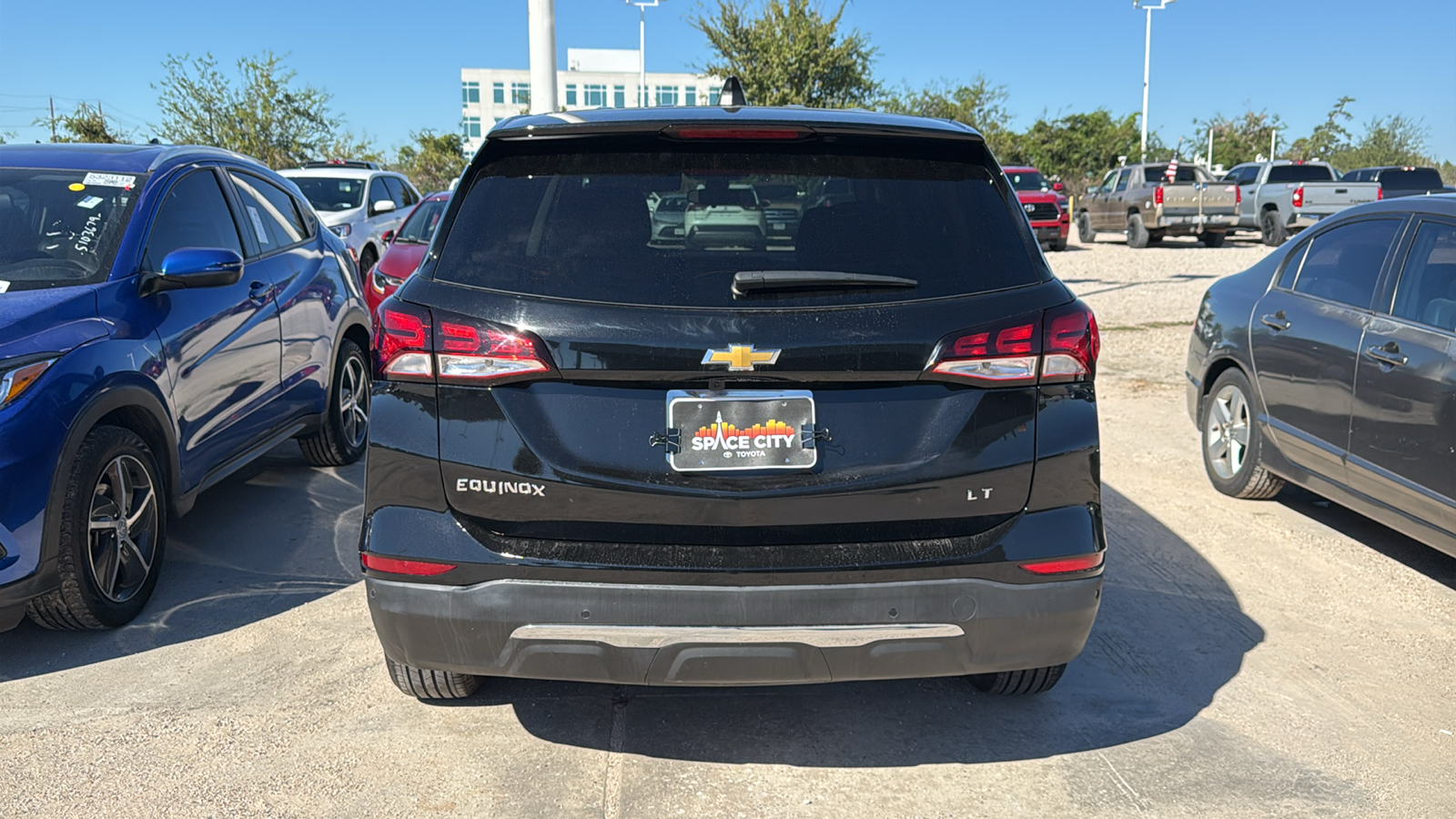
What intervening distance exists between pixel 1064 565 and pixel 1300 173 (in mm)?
26941

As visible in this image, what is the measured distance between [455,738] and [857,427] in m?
1.63

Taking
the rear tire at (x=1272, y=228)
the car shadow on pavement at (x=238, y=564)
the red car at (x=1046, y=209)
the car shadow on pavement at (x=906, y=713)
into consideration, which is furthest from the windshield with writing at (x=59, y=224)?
the rear tire at (x=1272, y=228)

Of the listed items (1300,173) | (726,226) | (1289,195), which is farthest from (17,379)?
(1300,173)

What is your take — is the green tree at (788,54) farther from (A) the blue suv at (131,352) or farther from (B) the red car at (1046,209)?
(A) the blue suv at (131,352)

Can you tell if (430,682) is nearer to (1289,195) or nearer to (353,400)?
(353,400)

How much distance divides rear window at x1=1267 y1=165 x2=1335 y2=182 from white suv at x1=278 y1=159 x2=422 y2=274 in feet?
65.0

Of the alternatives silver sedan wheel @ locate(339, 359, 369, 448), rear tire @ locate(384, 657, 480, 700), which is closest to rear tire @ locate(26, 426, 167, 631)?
rear tire @ locate(384, 657, 480, 700)

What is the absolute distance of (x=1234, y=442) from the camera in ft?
21.0

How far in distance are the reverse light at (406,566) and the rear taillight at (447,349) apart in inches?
18.5

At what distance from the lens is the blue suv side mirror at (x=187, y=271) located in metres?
4.70

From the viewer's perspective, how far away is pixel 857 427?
2.90m

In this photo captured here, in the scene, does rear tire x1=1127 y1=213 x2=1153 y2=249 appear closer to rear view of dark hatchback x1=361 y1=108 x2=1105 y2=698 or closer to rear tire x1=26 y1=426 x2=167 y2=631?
rear tire x1=26 y1=426 x2=167 y2=631

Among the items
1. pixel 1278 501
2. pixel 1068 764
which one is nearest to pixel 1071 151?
pixel 1278 501

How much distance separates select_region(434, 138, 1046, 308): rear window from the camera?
2.95 meters
